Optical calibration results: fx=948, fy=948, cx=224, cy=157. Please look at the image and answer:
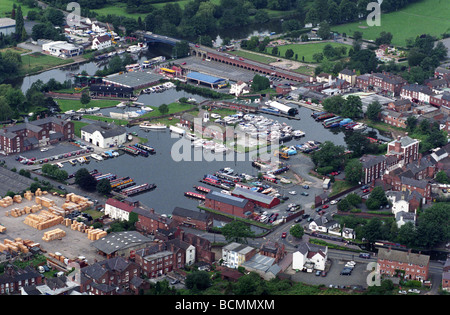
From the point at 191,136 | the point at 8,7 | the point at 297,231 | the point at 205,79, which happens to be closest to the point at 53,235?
the point at 297,231

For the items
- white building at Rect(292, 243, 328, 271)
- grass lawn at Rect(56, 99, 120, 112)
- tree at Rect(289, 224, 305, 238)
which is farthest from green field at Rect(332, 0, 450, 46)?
white building at Rect(292, 243, 328, 271)

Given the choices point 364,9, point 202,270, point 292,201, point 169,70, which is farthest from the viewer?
point 364,9

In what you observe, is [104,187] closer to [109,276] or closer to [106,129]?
[106,129]

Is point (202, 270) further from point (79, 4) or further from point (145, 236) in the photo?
point (79, 4)

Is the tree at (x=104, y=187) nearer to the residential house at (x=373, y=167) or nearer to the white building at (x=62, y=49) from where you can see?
the residential house at (x=373, y=167)

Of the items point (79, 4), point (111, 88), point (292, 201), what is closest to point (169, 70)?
point (111, 88)

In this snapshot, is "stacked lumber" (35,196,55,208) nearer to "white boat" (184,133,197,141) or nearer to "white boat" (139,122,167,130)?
"white boat" (184,133,197,141)
